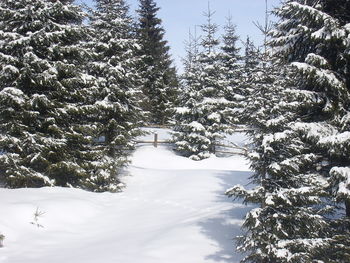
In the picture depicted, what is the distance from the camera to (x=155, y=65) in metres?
32.5

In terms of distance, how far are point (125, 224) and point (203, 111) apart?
14.6m

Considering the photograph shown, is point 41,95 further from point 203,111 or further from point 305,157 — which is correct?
point 203,111

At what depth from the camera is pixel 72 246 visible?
9078mm

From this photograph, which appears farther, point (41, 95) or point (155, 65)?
point (155, 65)

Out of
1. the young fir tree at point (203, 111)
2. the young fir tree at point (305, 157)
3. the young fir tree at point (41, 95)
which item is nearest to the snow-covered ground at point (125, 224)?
the young fir tree at point (305, 157)

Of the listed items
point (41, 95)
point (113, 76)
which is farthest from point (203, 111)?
point (41, 95)

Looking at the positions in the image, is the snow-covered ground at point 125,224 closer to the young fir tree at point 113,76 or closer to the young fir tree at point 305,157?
the young fir tree at point 305,157

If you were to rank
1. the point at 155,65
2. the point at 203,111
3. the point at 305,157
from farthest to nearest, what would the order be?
the point at 155,65 → the point at 203,111 → the point at 305,157

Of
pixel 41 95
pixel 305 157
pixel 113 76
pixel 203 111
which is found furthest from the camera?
pixel 203 111

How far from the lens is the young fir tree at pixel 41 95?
498 inches

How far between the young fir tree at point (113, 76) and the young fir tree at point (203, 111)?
7.06 meters

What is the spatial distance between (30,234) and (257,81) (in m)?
7.42

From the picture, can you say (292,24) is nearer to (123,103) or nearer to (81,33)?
(81,33)

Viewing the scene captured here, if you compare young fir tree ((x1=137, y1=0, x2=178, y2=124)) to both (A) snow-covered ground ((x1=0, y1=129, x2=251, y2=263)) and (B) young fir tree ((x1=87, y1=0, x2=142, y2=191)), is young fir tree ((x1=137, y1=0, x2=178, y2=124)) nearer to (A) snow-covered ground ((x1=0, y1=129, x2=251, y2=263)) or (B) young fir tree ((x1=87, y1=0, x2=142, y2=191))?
(B) young fir tree ((x1=87, y1=0, x2=142, y2=191))
